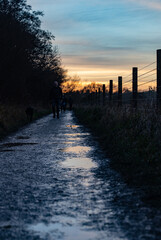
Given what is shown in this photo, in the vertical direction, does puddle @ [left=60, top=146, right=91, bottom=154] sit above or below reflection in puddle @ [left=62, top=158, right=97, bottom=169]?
above

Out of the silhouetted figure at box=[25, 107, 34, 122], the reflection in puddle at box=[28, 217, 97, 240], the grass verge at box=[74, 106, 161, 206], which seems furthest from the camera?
the silhouetted figure at box=[25, 107, 34, 122]

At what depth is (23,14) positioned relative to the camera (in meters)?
41.2

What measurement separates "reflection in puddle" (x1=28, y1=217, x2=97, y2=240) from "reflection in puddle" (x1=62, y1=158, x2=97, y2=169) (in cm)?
316

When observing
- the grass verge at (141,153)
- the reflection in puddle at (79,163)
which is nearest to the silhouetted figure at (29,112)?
the grass verge at (141,153)

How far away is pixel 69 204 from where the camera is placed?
4.27m

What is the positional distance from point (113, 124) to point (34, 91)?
1448 inches

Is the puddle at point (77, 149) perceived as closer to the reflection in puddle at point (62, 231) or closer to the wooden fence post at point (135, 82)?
the reflection in puddle at point (62, 231)

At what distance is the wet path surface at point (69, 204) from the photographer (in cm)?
335

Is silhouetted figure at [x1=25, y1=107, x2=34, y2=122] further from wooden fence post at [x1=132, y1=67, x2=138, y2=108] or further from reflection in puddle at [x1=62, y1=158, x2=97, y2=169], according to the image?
reflection in puddle at [x1=62, y1=158, x2=97, y2=169]

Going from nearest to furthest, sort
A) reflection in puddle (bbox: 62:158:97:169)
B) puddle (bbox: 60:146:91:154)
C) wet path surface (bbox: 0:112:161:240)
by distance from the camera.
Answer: wet path surface (bbox: 0:112:161:240)
reflection in puddle (bbox: 62:158:97:169)
puddle (bbox: 60:146:91:154)

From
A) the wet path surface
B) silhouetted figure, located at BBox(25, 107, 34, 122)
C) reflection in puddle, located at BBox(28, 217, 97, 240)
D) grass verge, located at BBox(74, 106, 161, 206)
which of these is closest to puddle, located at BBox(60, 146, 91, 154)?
grass verge, located at BBox(74, 106, 161, 206)

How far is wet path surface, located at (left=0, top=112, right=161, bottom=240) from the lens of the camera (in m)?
3.35

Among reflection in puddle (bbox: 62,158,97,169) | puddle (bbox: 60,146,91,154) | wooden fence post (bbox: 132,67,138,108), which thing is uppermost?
wooden fence post (bbox: 132,67,138,108)

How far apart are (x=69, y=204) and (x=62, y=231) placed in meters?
0.89
